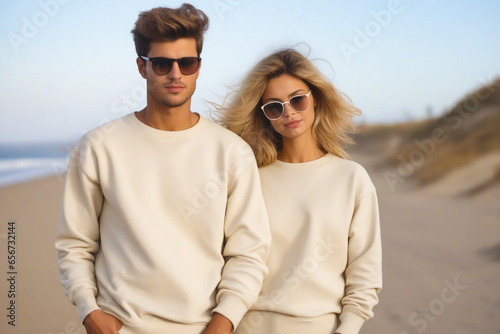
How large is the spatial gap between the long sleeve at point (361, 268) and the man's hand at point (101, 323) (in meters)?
0.92

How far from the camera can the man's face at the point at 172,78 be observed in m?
2.41

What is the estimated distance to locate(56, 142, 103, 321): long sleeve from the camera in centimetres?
245

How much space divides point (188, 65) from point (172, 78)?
0.09 meters

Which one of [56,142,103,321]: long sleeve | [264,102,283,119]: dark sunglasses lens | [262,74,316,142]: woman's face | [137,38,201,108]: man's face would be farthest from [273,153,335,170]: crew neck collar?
[56,142,103,321]: long sleeve

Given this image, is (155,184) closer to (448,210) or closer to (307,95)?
(307,95)

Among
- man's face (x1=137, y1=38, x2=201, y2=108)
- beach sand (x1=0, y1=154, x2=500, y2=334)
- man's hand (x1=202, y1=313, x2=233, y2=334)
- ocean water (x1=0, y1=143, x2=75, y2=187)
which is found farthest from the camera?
ocean water (x1=0, y1=143, x2=75, y2=187)

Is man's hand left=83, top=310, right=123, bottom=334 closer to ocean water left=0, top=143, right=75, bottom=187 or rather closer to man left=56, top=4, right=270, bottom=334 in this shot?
man left=56, top=4, right=270, bottom=334

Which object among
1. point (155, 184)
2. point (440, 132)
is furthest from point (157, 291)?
point (440, 132)

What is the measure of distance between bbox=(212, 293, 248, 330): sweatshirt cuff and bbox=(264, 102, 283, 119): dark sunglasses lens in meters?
0.84

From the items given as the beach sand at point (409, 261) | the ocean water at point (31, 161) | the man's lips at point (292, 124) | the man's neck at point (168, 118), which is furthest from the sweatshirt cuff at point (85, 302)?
the ocean water at point (31, 161)

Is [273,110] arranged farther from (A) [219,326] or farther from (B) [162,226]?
(A) [219,326]

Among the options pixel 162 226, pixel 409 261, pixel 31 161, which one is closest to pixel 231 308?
pixel 162 226

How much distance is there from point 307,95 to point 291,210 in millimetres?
534

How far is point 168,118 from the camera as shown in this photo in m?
2.50
